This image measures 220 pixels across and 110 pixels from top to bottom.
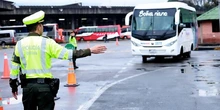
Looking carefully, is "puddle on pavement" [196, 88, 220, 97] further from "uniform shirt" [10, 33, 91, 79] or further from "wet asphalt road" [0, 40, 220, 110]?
"uniform shirt" [10, 33, 91, 79]

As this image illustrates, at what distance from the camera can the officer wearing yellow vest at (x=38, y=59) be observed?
5.64m

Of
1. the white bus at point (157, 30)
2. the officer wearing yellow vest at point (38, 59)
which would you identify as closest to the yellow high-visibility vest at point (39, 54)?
the officer wearing yellow vest at point (38, 59)

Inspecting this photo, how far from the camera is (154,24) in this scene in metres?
23.5

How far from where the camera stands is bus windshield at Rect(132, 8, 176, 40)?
911 inches

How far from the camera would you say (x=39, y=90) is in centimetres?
563

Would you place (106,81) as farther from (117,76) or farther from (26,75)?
(26,75)

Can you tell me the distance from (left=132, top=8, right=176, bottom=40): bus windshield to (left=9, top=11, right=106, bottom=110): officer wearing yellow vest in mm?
17568

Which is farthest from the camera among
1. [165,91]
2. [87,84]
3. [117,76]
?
[117,76]

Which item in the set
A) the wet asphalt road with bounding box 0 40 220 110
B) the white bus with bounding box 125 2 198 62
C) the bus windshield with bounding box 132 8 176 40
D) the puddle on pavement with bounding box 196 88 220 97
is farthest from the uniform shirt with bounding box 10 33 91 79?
the bus windshield with bounding box 132 8 176 40

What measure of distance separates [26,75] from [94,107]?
4385 mm

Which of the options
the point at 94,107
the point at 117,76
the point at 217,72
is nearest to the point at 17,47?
the point at 94,107

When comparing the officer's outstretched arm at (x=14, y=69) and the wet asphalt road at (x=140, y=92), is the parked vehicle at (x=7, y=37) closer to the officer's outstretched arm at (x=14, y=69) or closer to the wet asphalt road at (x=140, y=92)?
the wet asphalt road at (x=140, y=92)

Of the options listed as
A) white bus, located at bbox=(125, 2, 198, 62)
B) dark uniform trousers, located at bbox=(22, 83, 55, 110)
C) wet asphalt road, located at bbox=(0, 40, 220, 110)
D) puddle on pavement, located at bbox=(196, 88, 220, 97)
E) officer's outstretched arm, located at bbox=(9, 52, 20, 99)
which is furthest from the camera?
white bus, located at bbox=(125, 2, 198, 62)

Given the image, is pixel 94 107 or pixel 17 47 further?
pixel 94 107
